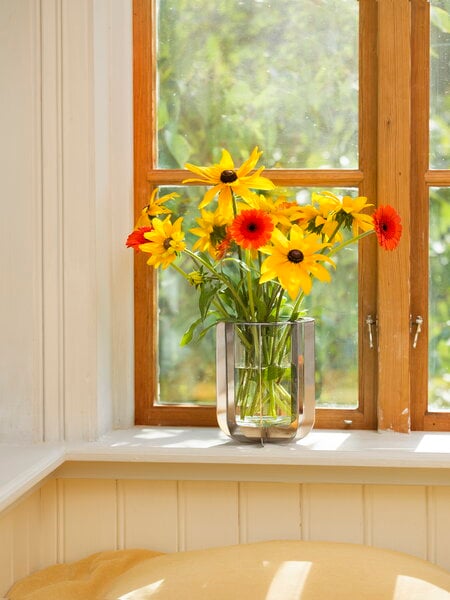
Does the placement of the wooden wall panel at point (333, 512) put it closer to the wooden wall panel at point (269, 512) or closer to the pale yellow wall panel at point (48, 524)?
the wooden wall panel at point (269, 512)

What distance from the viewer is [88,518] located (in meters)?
1.65

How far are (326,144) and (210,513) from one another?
0.79 m

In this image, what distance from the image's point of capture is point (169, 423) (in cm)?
178

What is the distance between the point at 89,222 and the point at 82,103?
9.0 inches

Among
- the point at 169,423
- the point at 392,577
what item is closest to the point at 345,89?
the point at 169,423

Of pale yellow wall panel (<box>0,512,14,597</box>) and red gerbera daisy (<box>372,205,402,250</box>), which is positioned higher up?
red gerbera daisy (<box>372,205,402,250</box>)

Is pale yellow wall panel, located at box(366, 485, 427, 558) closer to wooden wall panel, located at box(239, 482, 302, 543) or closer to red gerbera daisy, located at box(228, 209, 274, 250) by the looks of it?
wooden wall panel, located at box(239, 482, 302, 543)

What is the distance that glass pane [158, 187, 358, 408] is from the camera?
1752 millimetres

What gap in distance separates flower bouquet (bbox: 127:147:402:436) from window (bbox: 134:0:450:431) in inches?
6.4

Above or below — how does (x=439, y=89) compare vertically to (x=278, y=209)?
A: above

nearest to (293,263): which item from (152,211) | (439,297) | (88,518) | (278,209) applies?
(278,209)

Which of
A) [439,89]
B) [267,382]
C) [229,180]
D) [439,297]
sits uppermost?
[439,89]

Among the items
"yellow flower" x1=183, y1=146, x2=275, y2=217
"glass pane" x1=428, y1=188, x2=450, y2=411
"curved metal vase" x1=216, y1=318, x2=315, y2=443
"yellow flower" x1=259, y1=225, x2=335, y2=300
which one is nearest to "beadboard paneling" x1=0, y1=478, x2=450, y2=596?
"curved metal vase" x1=216, y1=318, x2=315, y2=443

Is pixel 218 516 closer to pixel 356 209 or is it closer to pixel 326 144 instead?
pixel 356 209
